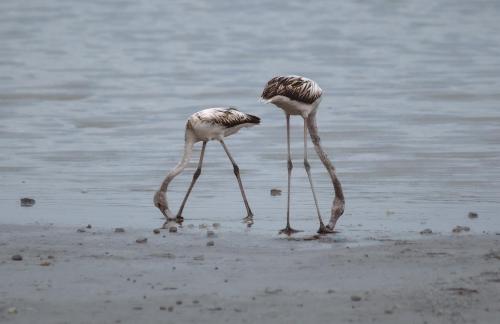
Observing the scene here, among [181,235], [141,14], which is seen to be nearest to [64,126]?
[181,235]

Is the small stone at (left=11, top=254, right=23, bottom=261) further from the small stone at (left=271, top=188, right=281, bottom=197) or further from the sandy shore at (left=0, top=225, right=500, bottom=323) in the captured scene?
the small stone at (left=271, top=188, right=281, bottom=197)

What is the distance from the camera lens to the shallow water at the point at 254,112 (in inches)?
536

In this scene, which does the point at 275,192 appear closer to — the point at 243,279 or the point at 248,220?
the point at 248,220

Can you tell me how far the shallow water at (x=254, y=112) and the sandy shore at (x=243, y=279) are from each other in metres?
1.09

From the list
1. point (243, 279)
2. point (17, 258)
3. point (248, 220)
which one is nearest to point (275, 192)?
point (248, 220)

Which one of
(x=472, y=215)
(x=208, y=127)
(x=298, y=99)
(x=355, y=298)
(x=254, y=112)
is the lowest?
(x=355, y=298)

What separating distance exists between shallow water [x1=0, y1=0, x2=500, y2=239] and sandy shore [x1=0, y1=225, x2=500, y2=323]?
3.57ft

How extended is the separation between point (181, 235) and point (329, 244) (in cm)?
152

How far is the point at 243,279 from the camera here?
30.0ft

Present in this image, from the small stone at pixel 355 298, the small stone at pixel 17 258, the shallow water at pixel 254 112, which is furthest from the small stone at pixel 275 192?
the small stone at pixel 355 298

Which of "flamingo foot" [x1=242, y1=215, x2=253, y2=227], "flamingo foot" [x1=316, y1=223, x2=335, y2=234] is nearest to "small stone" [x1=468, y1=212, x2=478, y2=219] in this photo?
"flamingo foot" [x1=316, y1=223, x2=335, y2=234]

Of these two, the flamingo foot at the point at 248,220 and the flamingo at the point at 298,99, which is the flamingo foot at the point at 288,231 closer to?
the flamingo at the point at 298,99

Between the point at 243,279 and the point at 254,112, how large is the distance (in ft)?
50.0

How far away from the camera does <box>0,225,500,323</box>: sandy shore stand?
8.07 meters
